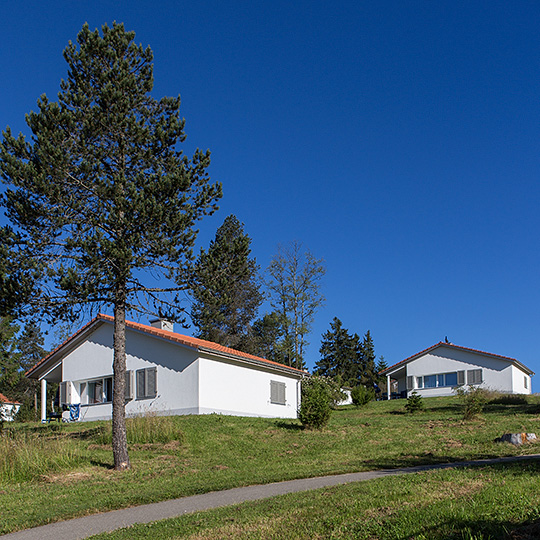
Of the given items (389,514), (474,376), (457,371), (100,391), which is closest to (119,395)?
(389,514)

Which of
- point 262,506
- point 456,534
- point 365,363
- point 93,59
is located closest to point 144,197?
point 93,59

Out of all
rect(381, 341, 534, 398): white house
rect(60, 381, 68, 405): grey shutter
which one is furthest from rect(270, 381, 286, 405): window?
rect(381, 341, 534, 398): white house

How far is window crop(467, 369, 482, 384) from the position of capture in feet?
140

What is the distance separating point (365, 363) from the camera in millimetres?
71250

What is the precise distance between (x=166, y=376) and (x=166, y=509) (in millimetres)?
15958

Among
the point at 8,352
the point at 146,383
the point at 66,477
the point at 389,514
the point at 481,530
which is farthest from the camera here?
the point at 146,383

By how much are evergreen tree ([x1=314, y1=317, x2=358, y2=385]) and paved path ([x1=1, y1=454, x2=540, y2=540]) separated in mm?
57358

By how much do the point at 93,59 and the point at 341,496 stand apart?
44.8ft

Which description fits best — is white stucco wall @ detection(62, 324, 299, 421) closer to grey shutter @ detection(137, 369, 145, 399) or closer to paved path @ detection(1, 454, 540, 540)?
grey shutter @ detection(137, 369, 145, 399)

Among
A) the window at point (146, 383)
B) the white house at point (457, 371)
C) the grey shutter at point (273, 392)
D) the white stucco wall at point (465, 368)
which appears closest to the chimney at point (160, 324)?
the window at point (146, 383)

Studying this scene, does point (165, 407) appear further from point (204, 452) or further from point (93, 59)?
point (93, 59)

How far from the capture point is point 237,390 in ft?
87.4

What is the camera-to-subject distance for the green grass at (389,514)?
607 centimetres

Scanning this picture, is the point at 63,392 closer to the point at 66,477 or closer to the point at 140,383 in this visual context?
the point at 140,383
